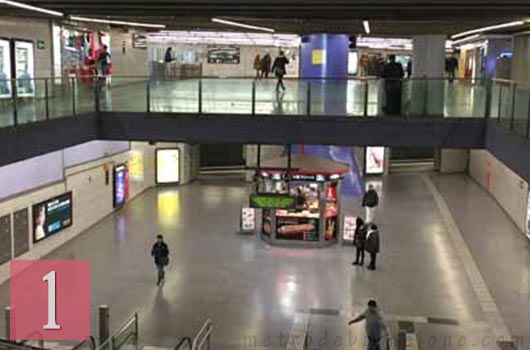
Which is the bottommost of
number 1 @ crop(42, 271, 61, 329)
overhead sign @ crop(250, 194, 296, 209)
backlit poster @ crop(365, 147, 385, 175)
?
number 1 @ crop(42, 271, 61, 329)

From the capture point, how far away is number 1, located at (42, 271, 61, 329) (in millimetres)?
14305

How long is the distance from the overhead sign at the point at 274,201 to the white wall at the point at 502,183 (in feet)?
20.7

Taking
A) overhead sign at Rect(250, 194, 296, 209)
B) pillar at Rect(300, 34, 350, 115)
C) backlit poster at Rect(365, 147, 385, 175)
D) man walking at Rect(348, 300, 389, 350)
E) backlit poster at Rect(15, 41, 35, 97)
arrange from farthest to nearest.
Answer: backlit poster at Rect(365, 147, 385, 175), pillar at Rect(300, 34, 350, 115), backlit poster at Rect(15, 41, 35, 97), overhead sign at Rect(250, 194, 296, 209), man walking at Rect(348, 300, 389, 350)

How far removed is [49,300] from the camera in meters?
15.6

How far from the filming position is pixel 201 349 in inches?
493

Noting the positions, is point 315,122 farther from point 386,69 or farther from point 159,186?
point 159,186

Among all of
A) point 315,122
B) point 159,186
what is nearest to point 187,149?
point 159,186

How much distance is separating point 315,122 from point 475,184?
54.3 ft

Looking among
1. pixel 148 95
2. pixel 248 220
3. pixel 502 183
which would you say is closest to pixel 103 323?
pixel 148 95

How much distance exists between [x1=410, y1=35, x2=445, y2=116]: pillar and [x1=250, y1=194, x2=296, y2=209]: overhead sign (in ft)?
12.0

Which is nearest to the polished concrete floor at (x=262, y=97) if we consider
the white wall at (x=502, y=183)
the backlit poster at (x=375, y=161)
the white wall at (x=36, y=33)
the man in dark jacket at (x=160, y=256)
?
the white wall at (x=36, y=33)

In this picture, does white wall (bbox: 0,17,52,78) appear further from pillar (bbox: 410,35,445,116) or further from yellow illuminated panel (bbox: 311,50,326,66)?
yellow illuminated panel (bbox: 311,50,326,66)

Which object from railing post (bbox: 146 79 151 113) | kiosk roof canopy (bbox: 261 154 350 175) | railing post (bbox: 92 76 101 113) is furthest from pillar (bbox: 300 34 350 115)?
railing post (bbox: 92 76 101 113)

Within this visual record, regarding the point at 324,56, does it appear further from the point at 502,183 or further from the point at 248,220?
the point at 248,220
